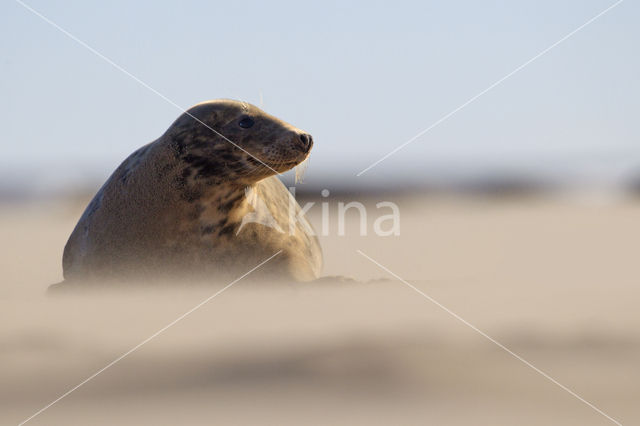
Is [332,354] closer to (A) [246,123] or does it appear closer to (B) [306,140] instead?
(B) [306,140]

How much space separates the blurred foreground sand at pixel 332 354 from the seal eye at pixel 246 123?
3.12ft

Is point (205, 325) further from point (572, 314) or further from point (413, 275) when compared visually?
point (413, 275)

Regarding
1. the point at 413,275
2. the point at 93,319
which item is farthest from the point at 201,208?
the point at 413,275

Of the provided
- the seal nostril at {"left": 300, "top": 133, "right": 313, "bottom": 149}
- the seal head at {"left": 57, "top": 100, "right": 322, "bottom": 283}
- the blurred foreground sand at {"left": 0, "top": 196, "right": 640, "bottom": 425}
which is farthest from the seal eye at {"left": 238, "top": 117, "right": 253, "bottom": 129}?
the blurred foreground sand at {"left": 0, "top": 196, "right": 640, "bottom": 425}

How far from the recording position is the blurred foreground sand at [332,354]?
2025 mm

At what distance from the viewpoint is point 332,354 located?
2.36m

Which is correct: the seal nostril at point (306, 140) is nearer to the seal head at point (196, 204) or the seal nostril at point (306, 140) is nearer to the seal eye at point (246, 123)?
the seal head at point (196, 204)

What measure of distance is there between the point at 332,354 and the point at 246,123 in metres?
2.18

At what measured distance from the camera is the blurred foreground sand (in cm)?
203

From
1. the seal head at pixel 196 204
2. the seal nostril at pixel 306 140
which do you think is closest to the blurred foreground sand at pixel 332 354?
the seal head at pixel 196 204

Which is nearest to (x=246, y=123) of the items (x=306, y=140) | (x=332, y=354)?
(x=306, y=140)

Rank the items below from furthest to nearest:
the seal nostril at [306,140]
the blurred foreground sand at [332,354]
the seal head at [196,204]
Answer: the seal nostril at [306,140] → the seal head at [196,204] → the blurred foreground sand at [332,354]

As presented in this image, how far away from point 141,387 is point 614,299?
2.02m

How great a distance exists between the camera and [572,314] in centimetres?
277
